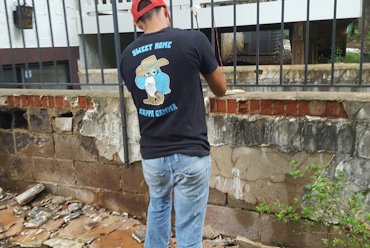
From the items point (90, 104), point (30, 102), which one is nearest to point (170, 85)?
point (90, 104)

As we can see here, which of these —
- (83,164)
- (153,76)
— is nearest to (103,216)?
(83,164)

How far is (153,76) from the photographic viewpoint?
6.65 feet

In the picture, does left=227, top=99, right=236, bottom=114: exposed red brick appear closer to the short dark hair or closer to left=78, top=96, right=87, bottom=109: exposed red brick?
the short dark hair

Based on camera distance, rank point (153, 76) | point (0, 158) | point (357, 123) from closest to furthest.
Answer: point (153, 76) → point (357, 123) → point (0, 158)

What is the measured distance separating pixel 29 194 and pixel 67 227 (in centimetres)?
64

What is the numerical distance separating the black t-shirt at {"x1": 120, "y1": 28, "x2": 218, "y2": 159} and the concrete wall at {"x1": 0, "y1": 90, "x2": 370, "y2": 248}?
0.84 m

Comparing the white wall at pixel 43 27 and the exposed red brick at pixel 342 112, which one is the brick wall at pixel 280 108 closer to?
the exposed red brick at pixel 342 112

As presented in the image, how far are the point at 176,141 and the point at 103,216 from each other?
70.6 inches

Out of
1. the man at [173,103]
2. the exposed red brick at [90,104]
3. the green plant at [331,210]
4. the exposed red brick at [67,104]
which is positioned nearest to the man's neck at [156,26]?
the man at [173,103]

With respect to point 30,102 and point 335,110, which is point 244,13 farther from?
point 335,110

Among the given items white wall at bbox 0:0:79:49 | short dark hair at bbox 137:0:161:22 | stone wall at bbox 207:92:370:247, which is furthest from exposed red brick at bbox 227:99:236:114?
white wall at bbox 0:0:79:49

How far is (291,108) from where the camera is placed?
2.76 meters

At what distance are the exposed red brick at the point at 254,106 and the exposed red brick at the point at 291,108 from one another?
0.21 metres

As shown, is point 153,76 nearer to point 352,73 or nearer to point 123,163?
point 123,163
